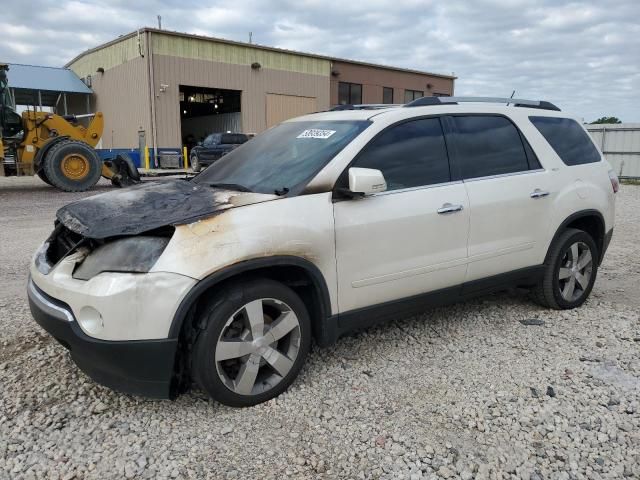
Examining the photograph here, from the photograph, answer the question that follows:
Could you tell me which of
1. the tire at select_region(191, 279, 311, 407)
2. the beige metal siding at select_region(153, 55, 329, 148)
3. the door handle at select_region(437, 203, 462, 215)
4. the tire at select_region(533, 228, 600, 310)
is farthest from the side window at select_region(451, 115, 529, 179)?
the beige metal siding at select_region(153, 55, 329, 148)

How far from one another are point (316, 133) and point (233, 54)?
25.7 meters

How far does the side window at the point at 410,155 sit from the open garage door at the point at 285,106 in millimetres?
25476

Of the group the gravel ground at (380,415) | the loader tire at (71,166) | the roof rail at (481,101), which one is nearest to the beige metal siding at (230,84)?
the loader tire at (71,166)

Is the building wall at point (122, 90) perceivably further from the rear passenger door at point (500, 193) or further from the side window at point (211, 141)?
the rear passenger door at point (500, 193)

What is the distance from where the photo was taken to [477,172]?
12.5ft

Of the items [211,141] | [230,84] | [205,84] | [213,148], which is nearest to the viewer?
[213,148]

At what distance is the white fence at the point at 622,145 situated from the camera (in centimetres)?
1945

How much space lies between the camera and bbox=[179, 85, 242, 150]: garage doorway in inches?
1205

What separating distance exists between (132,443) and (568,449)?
2162 mm

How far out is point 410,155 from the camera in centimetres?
352

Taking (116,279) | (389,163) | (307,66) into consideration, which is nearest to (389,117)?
(389,163)

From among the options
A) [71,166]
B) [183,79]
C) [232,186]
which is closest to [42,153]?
[71,166]

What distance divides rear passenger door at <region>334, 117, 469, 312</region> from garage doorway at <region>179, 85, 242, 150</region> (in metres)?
26.6

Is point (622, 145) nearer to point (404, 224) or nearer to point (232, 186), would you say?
point (404, 224)
